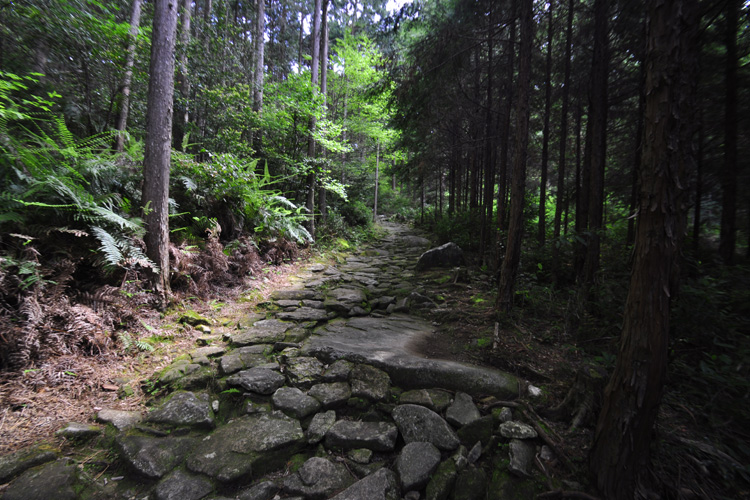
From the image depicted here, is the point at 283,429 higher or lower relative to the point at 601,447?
lower

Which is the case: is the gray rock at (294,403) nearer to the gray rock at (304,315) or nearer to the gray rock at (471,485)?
the gray rock at (471,485)

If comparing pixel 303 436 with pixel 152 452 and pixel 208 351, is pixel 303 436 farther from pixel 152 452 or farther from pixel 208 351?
pixel 208 351

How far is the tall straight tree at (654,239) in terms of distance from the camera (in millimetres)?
1715

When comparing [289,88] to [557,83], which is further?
[289,88]

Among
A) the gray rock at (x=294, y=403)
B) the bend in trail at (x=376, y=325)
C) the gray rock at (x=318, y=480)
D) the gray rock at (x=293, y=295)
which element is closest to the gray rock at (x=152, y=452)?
the gray rock at (x=294, y=403)

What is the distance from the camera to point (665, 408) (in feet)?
7.84

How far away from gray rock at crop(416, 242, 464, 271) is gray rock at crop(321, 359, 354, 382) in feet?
16.0

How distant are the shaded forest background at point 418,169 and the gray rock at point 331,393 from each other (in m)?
2.13

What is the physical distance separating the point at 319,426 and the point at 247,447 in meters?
0.57

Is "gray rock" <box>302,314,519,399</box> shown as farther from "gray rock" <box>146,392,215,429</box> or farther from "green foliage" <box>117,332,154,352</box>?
"green foliage" <box>117,332,154,352</box>

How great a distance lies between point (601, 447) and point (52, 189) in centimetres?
574

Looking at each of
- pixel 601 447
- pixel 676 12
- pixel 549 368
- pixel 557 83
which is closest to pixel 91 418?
pixel 601 447

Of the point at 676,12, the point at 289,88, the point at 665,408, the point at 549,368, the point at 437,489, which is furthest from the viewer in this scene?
the point at 289,88

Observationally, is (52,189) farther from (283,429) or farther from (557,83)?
(557,83)
